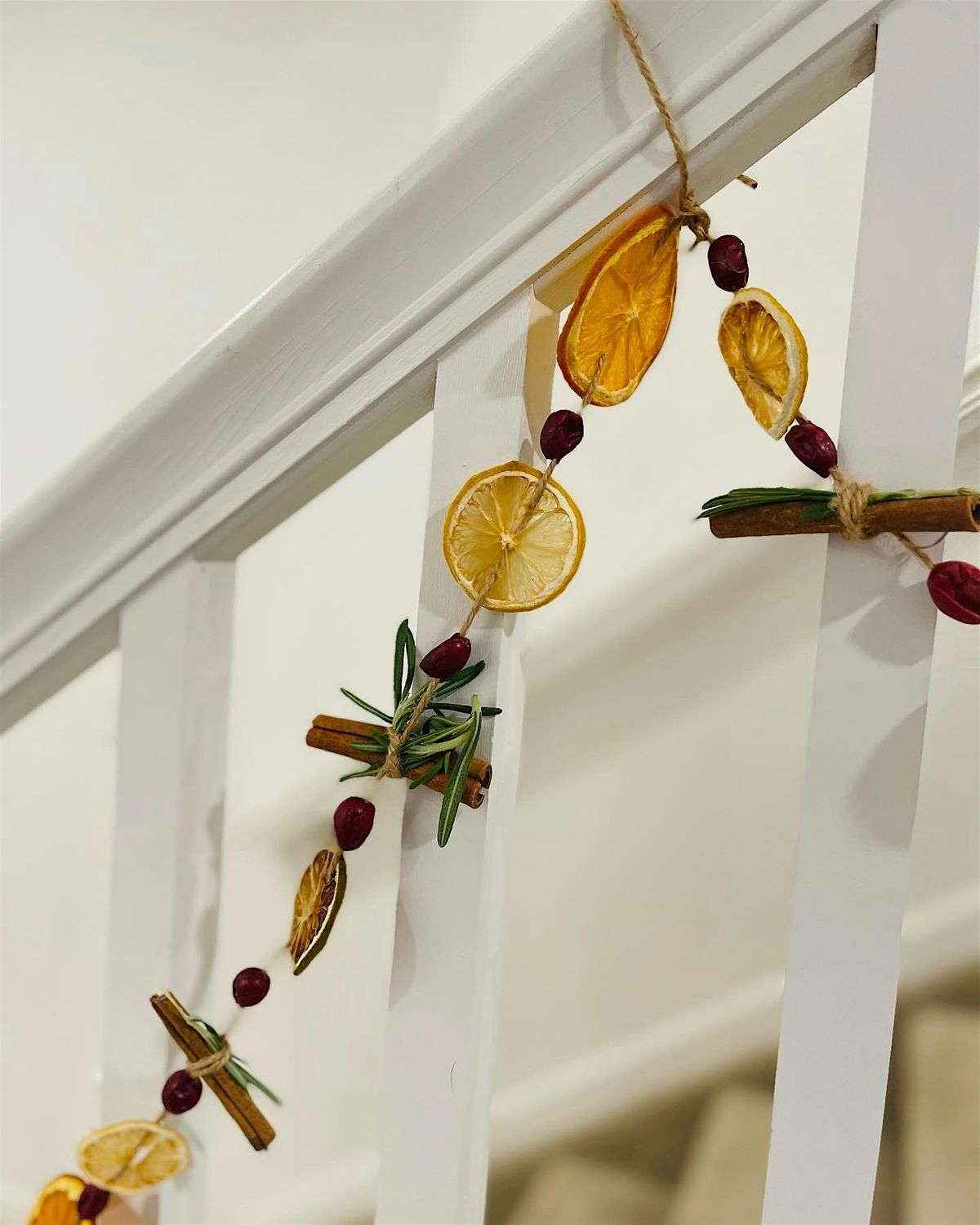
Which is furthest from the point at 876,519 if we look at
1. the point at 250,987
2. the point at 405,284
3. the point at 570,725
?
the point at 570,725

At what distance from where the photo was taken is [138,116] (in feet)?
4.10

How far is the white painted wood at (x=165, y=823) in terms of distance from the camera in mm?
494

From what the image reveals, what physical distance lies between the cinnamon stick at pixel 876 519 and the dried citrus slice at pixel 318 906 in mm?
237

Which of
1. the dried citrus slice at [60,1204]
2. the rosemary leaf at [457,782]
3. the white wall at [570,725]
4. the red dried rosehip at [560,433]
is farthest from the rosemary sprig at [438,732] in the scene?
the white wall at [570,725]

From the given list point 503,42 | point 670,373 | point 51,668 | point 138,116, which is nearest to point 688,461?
point 670,373

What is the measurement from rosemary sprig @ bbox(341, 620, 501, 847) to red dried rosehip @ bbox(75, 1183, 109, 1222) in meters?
0.30

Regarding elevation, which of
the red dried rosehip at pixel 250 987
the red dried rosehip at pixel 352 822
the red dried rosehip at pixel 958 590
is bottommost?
the red dried rosehip at pixel 250 987

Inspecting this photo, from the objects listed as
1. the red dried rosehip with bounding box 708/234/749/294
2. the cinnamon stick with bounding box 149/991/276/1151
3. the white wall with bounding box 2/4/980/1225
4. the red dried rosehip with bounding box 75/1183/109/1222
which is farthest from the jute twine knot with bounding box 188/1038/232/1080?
the white wall with bounding box 2/4/980/1225

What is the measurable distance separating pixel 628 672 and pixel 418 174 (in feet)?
2.11

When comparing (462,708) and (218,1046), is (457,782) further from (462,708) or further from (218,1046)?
(218,1046)

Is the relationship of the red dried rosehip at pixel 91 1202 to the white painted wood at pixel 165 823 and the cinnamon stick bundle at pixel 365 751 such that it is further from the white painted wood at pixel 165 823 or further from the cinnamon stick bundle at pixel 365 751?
the cinnamon stick bundle at pixel 365 751

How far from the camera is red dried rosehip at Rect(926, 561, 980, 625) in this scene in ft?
1.12

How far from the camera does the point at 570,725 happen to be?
3.27 feet

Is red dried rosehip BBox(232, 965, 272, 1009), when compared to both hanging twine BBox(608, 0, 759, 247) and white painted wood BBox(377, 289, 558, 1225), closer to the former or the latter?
white painted wood BBox(377, 289, 558, 1225)
